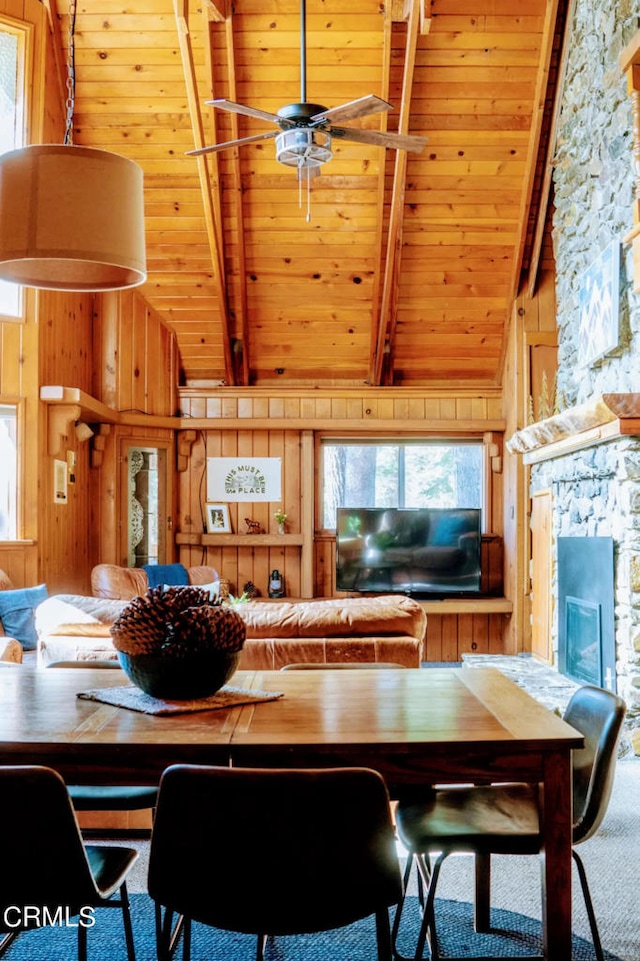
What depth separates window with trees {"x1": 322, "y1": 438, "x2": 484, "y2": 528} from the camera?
8.16 metres

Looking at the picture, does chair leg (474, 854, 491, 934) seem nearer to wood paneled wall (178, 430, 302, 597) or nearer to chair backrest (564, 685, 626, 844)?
chair backrest (564, 685, 626, 844)

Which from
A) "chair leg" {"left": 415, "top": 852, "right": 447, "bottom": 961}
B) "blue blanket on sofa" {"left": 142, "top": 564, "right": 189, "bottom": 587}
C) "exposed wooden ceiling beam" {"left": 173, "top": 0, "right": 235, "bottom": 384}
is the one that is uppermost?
"exposed wooden ceiling beam" {"left": 173, "top": 0, "right": 235, "bottom": 384}

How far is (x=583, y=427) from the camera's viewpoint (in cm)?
482

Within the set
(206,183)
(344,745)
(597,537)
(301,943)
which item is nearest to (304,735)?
(344,745)

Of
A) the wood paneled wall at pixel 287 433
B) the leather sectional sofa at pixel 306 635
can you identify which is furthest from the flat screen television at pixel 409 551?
the leather sectional sofa at pixel 306 635

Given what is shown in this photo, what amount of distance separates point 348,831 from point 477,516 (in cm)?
620

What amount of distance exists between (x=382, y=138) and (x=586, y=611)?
3221 mm

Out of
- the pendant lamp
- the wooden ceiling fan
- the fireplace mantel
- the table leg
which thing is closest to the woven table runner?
the table leg

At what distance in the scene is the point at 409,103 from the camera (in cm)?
627

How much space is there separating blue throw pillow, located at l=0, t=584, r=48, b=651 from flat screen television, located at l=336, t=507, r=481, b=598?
2956 millimetres

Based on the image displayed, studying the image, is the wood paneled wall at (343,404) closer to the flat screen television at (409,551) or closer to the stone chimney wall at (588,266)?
the flat screen television at (409,551)

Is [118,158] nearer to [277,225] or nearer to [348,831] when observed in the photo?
[348,831]

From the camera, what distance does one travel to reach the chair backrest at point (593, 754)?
6.49 feet

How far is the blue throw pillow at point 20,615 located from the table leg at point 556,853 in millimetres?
4413
